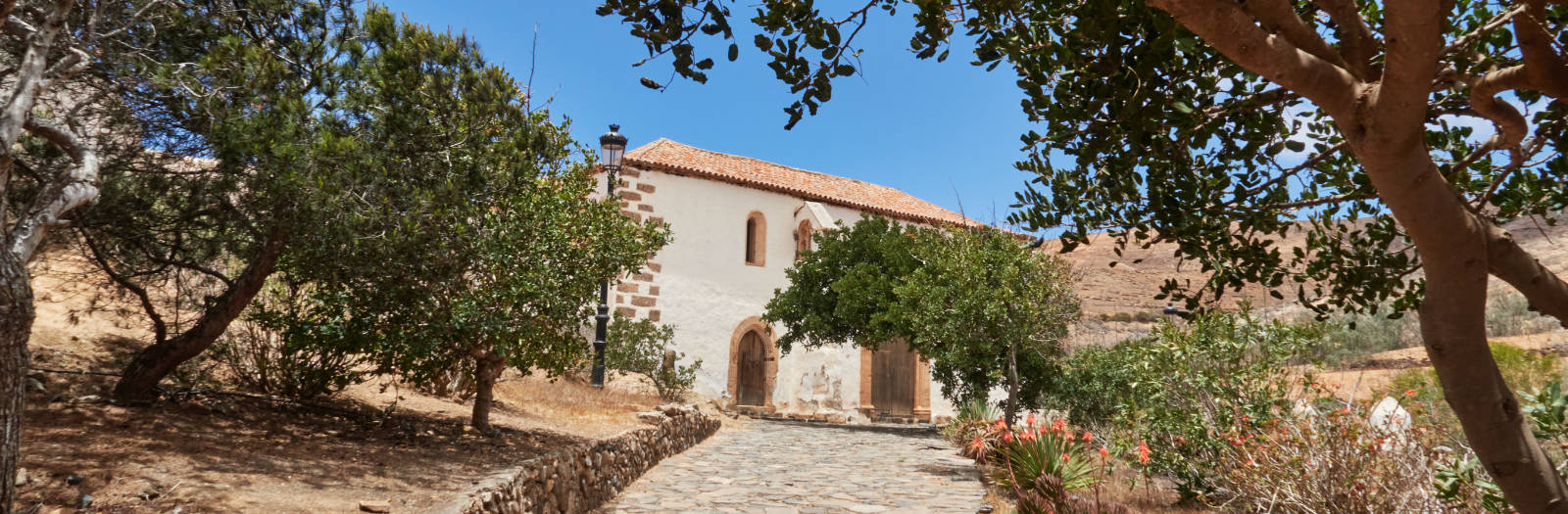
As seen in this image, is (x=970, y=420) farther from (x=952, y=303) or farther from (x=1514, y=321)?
(x=1514, y=321)

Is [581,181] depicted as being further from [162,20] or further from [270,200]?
[162,20]

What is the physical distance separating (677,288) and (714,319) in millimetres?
1175

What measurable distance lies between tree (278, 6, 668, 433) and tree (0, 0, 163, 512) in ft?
5.24

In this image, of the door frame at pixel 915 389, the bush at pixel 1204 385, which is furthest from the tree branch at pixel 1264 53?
the door frame at pixel 915 389

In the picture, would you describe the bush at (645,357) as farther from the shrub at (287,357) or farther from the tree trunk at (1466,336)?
the tree trunk at (1466,336)

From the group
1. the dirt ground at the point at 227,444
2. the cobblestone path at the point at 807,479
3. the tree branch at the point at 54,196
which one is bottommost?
the cobblestone path at the point at 807,479

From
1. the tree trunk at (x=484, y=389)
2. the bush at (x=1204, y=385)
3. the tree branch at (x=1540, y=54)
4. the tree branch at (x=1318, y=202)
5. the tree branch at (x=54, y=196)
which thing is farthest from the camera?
the tree trunk at (x=484, y=389)

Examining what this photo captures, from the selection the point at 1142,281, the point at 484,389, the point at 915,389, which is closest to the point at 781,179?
the point at 915,389

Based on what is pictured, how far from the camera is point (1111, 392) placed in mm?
14469

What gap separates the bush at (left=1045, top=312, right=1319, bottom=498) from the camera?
6926 millimetres

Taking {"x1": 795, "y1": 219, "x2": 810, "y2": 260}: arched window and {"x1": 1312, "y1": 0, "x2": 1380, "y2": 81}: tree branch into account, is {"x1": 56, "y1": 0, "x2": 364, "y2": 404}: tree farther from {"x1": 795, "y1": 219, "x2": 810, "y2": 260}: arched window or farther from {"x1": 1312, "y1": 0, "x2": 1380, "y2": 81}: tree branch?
{"x1": 795, "y1": 219, "x2": 810, "y2": 260}: arched window

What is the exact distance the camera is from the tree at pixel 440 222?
265 inches

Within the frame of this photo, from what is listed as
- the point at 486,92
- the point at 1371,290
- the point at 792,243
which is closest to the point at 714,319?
the point at 792,243

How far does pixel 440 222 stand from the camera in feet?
22.9
